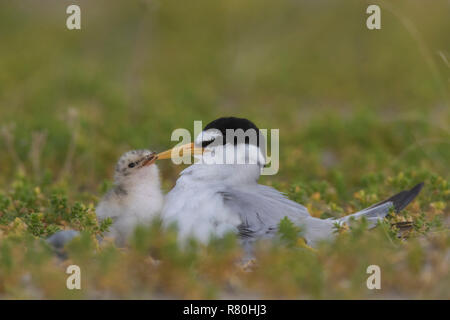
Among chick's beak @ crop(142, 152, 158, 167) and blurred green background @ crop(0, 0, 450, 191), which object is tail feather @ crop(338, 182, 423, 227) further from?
chick's beak @ crop(142, 152, 158, 167)

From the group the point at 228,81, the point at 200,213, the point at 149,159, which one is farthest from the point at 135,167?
the point at 228,81

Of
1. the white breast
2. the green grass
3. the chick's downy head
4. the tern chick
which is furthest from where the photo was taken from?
the chick's downy head

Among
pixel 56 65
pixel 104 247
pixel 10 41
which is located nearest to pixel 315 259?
pixel 104 247

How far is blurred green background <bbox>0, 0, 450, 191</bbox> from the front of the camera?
6.18m

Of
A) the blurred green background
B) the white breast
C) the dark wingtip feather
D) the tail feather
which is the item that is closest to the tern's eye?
the white breast

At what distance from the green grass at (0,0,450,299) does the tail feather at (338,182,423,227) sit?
11cm

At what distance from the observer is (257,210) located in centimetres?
386

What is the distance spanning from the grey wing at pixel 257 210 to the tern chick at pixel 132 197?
0.51 metres

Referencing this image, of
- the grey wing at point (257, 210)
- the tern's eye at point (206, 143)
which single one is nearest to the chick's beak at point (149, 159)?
the tern's eye at point (206, 143)

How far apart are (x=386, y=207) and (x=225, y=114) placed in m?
3.99

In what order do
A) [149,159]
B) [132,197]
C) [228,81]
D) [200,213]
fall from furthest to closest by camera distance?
1. [228,81]
2. [149,159]
3. [132,197]
4. [200,213]

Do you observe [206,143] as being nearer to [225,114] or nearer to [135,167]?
[135,167]

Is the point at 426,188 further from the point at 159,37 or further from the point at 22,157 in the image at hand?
the point at 159,37

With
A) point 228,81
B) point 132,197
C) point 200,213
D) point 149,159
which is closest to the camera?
point 200,213
